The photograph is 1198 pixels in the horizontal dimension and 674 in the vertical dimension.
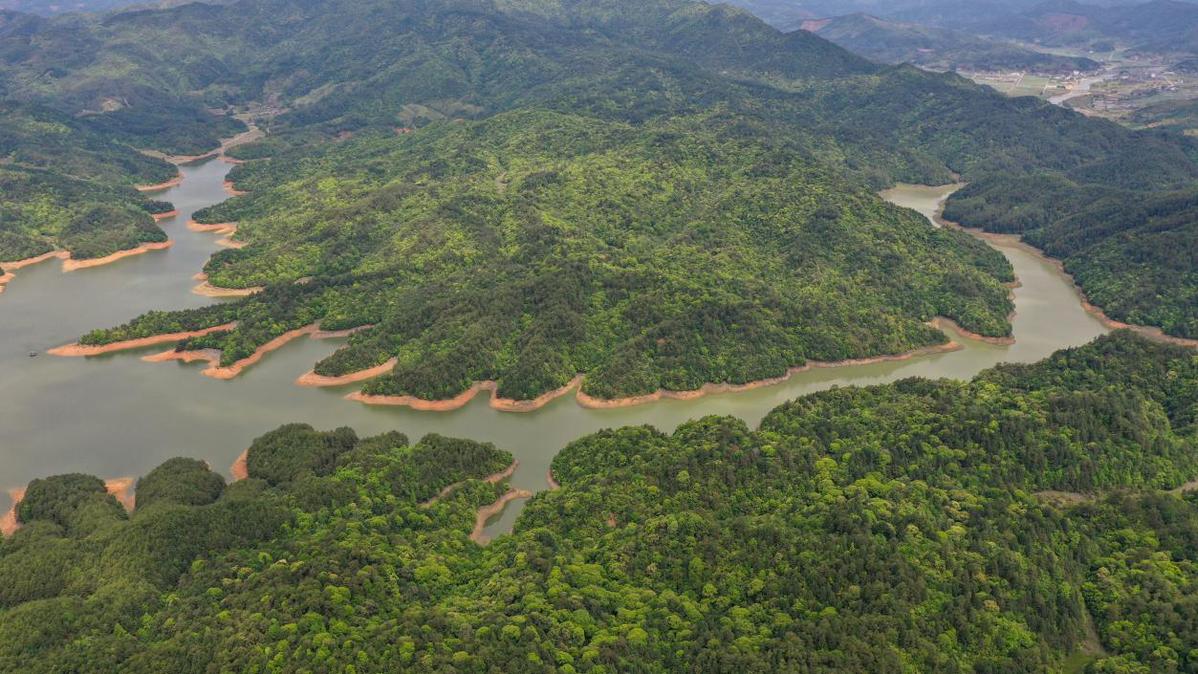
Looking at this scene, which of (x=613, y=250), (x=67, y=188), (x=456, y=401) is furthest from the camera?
(x=67, y=188)

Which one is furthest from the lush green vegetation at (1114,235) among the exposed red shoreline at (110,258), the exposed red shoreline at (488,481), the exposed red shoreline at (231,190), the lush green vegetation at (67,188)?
the lush green vegetation at (67,188)

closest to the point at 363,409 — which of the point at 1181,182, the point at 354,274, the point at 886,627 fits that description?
the point at 354,274

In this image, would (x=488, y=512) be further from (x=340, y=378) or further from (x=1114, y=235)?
(x=1114, y=235)

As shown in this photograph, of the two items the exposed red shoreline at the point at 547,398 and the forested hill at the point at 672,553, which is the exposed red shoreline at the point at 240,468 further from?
the exposed red shoreline at the point at 547,398

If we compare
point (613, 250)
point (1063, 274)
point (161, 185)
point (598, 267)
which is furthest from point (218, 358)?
point (1063, 274)

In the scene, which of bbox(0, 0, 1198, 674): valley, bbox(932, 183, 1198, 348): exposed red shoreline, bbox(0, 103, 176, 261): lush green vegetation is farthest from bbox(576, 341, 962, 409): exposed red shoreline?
bbox(0, 103, 176, 261): lush green vegetation

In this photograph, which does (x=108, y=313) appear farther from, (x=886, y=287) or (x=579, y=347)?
(x=886, y=287)
